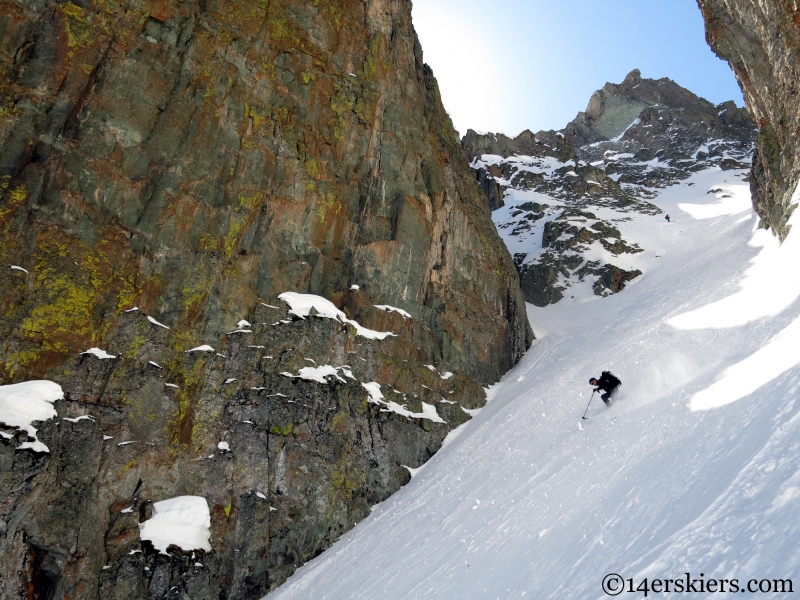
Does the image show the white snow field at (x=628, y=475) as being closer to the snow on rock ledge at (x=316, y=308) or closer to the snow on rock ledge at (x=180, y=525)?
the snow on rock ledge at (x=180, y=525)

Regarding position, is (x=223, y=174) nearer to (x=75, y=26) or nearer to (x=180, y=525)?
(x=75, y=26)

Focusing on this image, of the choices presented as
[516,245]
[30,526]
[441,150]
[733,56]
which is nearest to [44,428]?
[30,526]

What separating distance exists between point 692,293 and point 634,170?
56.4 meters

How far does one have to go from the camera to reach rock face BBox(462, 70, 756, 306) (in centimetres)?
4675

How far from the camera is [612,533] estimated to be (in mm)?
8641

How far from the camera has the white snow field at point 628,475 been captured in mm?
6934

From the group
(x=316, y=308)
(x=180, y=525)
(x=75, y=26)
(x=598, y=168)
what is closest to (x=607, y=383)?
(x=316, y=308)

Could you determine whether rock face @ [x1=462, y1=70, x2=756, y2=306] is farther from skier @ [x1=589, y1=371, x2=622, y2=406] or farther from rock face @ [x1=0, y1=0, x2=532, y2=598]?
skier @ [x1=589, y1=371, x2=622, y2=406]

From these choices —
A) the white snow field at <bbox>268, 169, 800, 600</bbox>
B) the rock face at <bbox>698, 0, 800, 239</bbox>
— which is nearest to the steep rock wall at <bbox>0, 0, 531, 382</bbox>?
the white snow field at <bbox>268, 169, 800, 600</bbox>

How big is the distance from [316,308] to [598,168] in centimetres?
6209

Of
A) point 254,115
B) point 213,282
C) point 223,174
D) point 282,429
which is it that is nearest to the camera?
point 282,429

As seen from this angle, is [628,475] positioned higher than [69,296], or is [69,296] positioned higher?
[69,296]

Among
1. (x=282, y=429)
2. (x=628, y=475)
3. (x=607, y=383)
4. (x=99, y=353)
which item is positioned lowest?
(x=628, y=475)

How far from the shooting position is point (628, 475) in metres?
10.7
